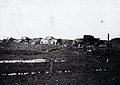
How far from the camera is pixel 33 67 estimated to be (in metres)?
10.6

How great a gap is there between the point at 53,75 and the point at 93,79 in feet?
7.42

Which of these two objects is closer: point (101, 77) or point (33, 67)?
point (101, 77)

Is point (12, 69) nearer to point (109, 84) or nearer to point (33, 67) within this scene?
point (33, 67)

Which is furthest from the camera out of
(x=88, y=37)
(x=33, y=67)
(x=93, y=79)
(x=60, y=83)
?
(x=88, y=37)

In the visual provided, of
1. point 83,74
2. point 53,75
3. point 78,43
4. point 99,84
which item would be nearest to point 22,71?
point 53,75

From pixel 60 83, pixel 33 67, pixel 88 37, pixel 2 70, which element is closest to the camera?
pixel 60 83

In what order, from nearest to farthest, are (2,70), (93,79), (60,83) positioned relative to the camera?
(60,83)
(93,79)
(2,70)

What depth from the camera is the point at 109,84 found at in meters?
7.95

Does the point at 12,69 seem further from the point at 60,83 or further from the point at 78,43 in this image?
the point at 78,43

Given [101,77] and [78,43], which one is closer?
[101,77]

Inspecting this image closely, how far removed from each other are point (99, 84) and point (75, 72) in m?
2.35

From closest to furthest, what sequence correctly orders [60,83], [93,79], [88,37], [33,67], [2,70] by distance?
[60,83] < [93,79] < [2,70] < [33,67] < [88,37]

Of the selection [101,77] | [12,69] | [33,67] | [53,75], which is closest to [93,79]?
[101,77]

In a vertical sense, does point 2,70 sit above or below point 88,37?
below
